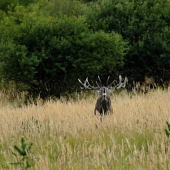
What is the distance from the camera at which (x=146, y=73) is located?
68.0ft

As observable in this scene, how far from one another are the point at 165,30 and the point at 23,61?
694 centimetres

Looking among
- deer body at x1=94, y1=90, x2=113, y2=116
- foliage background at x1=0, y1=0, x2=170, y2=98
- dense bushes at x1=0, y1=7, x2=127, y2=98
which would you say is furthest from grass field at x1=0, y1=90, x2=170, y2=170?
foliage background at x1=0, y1=0, x2=170, y2=98

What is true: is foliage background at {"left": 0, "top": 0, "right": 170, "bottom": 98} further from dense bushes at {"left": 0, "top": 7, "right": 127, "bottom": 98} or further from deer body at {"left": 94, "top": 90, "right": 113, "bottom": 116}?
deer body at {"left": 94, "top": 90, "right": 113, "bottom": 116}

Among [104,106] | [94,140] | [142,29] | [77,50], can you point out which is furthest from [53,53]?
[94,140]

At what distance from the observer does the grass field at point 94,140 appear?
20.6 ft

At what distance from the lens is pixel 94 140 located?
24.7ft

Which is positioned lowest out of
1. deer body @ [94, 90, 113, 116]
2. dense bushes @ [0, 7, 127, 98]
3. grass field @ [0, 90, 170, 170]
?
grass field @ [0, 90, 170, 170]

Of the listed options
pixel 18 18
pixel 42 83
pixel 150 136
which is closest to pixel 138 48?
pixel 42 83

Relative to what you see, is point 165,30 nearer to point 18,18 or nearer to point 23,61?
point 23,61

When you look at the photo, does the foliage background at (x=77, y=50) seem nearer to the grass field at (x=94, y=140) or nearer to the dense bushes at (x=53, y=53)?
the dense bushes at (x=53, y=53)

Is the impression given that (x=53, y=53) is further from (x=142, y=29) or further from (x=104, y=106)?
(x=104, y=106)

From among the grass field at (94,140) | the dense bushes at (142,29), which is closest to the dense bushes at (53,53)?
the dense bushes at (142,29)

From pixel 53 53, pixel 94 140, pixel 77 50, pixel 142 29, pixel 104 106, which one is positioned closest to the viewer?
pixel 94 140

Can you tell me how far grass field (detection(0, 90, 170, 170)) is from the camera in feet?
20.6
